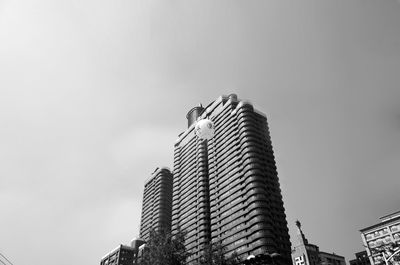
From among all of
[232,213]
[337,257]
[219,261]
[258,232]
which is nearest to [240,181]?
[232,213]

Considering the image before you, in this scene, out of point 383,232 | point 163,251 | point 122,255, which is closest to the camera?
point 163,251

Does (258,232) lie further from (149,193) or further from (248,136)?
(149,193)

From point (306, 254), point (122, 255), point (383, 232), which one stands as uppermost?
point (122, 255)

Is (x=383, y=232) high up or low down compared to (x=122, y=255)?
down

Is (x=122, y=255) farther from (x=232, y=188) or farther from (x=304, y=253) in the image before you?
(x=304, y=253)

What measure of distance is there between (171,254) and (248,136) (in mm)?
76642

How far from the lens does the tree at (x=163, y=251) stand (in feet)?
117

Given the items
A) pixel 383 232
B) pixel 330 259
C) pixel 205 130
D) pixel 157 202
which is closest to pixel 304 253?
pixel 330 259

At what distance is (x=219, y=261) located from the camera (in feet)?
123

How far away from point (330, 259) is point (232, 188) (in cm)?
3650

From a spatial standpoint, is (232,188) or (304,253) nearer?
(304,253)

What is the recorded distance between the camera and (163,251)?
3591cm

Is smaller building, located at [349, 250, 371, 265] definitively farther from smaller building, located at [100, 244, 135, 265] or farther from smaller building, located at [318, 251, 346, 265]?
smaller building, located at [100, 244, 135, 265]

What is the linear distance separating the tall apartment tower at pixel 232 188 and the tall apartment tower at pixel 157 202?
16550 mm
